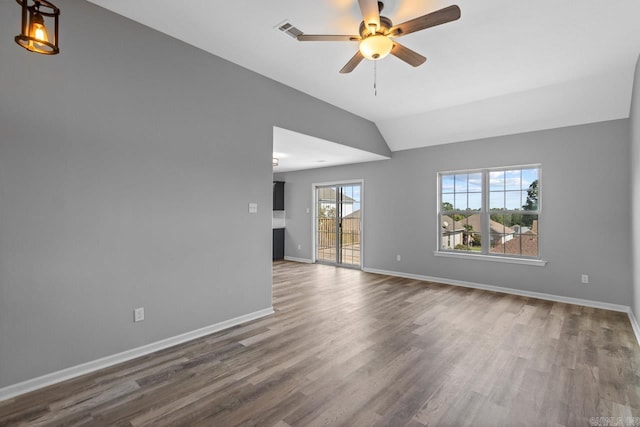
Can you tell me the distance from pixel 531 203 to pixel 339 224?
4.02m

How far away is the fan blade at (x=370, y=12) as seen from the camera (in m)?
2.16

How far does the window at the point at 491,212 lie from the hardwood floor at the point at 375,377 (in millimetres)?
1465

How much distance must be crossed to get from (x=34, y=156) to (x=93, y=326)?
1.43m

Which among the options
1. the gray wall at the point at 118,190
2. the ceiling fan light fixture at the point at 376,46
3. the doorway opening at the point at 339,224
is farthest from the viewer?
the doorway opening at the point at 339,224

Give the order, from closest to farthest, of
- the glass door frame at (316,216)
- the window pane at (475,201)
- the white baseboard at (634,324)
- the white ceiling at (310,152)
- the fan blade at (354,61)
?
the fan blade at (354,61) < the white baseboard at (634,324) < the white ceiling at (310,152) < the window pane at (475,201) < the glass door frame at (316,216)

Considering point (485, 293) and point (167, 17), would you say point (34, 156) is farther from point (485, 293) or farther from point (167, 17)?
point (485, 293)

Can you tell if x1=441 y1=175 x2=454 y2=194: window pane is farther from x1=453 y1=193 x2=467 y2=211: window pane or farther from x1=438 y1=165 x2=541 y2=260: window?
x1=453 y1=193 x2=467 y2=211: window pane

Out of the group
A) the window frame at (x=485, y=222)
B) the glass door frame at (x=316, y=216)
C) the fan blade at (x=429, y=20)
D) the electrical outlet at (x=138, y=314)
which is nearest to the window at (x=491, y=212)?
the window frame at (x=485, y=222)

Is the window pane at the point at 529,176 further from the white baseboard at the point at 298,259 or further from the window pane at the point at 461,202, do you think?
the white baseboard at the point at 298,259

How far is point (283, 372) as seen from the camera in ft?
8.39

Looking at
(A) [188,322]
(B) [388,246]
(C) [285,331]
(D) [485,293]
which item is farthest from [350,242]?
(A) [188,322]

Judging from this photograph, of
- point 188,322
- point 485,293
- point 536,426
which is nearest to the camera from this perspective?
point 536,426

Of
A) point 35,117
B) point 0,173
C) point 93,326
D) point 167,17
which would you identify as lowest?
point 93,326

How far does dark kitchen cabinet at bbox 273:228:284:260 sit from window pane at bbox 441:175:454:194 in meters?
4.56
